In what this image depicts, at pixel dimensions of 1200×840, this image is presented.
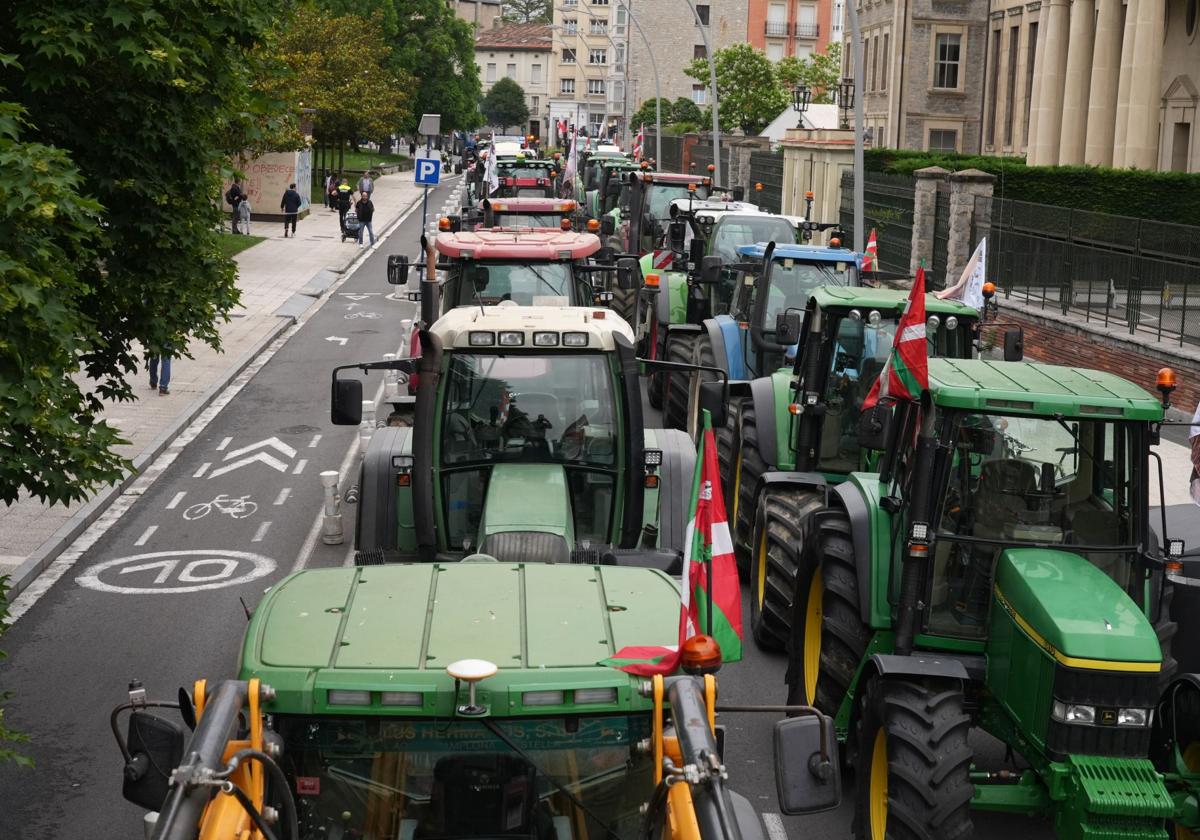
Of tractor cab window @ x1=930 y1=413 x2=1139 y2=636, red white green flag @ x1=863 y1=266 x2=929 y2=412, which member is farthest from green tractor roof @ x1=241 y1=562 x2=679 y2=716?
red white green flag @ x1=863 y1=266 x2=929 y2=412

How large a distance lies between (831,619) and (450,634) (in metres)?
3.99

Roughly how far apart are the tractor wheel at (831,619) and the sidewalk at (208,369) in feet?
21.4

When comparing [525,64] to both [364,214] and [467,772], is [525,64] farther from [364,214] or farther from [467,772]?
[467,772]

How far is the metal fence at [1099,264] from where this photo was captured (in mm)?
22094

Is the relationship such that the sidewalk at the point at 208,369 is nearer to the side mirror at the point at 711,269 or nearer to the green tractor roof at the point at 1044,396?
the side mirror at the point at 711,269

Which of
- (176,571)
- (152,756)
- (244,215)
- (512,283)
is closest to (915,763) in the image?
(152,756)

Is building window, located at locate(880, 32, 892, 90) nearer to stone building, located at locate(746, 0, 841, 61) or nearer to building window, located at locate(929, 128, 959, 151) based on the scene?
building window, located at locate(929, 128, 959, 151)

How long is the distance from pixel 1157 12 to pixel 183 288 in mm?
37364

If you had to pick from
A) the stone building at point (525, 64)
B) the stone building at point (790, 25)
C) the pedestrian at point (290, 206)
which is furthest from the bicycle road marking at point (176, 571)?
the stone building at point (525, 64)

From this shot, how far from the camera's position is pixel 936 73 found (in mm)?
60500

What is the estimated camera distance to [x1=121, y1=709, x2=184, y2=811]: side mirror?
537 centimetres

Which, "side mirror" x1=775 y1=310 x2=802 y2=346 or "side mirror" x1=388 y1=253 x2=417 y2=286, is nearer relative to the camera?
"side mirror" x1=775 y1=310 x2=802 y2=346

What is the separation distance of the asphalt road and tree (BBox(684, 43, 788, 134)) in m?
60.9

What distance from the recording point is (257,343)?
1131 inches
